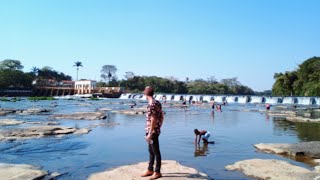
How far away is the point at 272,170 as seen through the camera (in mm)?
11914

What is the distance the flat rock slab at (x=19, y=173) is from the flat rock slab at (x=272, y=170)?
6574 millimetres

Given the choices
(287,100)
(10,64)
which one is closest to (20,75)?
(10,64)

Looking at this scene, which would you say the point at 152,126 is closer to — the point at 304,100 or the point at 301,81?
the point at 304,100

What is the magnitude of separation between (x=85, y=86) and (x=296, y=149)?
14702 centimetres

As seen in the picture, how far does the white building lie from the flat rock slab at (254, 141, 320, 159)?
138m

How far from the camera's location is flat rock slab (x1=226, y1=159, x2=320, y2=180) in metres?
11.1

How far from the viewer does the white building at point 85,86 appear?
507 feet

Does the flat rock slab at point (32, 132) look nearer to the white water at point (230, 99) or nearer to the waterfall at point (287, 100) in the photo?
the waterfall at point (287, 100)

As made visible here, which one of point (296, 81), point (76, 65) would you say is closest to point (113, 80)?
point (76, 65)

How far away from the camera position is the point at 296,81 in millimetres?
103375

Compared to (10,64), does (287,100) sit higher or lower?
lower

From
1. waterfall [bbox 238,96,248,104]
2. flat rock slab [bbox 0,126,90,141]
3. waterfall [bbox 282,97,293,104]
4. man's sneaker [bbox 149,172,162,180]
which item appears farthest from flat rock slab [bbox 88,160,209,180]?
waterfall [bbox 238,96,248,104]

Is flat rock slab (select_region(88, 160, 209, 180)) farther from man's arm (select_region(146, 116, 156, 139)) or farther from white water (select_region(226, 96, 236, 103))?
white water (select_region(226, 96, 236, 103))

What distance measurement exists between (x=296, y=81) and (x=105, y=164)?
3918 inches
